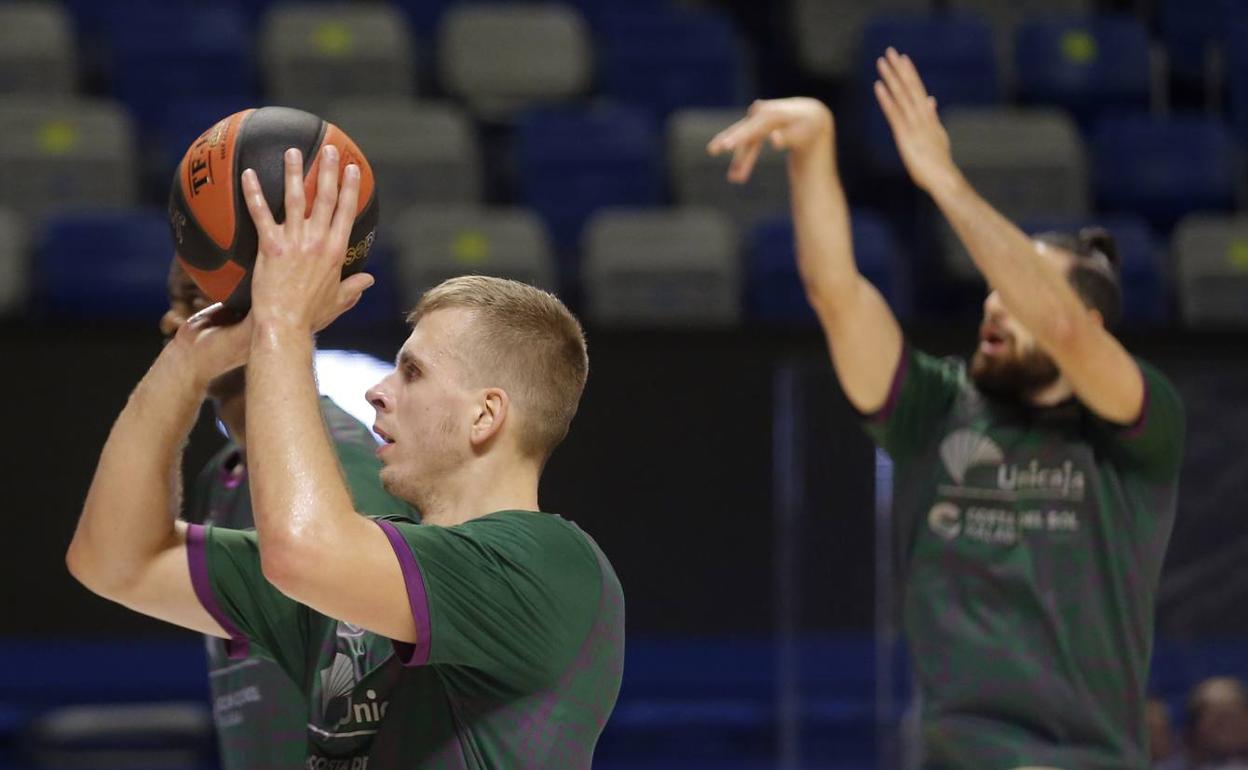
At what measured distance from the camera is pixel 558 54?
28.7 ft

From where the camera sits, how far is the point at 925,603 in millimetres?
4148

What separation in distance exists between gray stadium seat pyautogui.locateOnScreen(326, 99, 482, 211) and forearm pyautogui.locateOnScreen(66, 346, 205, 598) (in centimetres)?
512

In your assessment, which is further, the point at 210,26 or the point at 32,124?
the point at 210,26

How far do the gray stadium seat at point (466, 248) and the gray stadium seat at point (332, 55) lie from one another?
1.19 meters

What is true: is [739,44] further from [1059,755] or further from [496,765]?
[496,765]

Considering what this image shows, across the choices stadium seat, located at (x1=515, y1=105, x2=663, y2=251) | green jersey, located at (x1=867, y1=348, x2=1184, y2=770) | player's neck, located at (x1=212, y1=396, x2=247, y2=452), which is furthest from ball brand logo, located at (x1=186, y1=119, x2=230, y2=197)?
stadium seat, located at (x1=515, y1=105, x2=663, y2=251)

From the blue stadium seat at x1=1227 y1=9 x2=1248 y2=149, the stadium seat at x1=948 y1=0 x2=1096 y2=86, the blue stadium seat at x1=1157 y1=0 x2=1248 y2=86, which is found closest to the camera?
the blue stadium seat at x1=1227 y1=9 x2=1248 y2=149

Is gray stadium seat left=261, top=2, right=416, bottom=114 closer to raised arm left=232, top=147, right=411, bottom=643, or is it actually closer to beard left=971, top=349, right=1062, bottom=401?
beard left=971, top=349, right=1062, bottom=401

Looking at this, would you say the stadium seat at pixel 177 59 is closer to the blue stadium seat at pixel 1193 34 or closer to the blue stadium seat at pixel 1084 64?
the blue stadium seat at pixel 1084 64

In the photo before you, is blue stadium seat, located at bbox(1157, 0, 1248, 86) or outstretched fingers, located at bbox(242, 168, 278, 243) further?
blue stadium seat, located at bbox(1157, 0, 1248, 86)

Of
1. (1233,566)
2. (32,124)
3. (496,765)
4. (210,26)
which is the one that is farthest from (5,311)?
(496,765)

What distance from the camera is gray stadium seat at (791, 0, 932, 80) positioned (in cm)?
907

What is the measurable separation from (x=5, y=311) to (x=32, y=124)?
106cm

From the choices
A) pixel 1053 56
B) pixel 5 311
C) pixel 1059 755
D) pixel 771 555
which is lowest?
pixel 771 555
